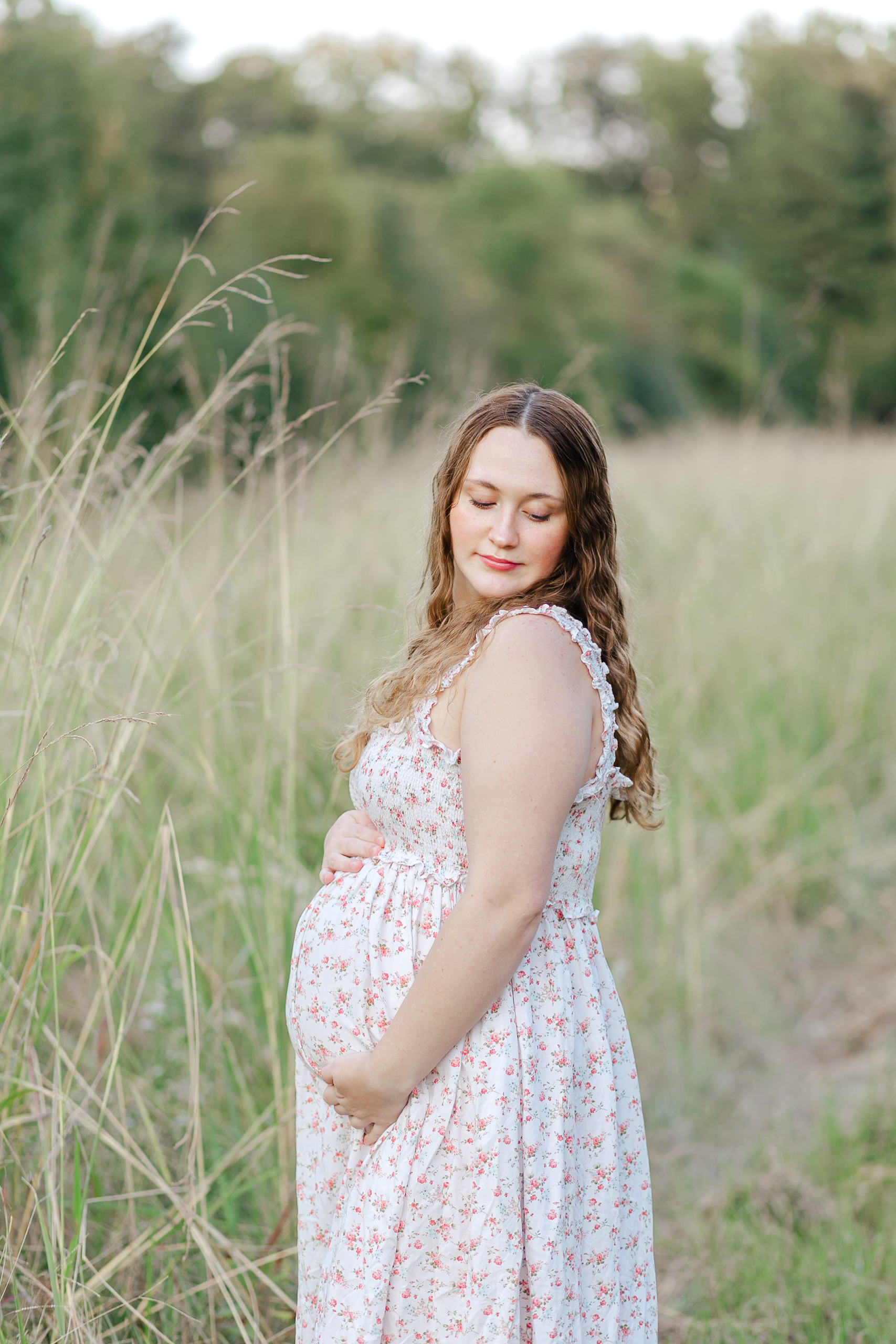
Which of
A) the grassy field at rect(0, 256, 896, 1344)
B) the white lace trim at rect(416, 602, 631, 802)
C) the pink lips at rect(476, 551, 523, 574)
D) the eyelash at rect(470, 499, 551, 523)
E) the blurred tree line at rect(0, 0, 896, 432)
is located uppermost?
the blurred tree line at rect(0, 0, 896, 432)

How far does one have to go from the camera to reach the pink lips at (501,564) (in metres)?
1.52

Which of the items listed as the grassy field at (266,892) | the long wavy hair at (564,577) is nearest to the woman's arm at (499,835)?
the long wavy hair at (564,577)

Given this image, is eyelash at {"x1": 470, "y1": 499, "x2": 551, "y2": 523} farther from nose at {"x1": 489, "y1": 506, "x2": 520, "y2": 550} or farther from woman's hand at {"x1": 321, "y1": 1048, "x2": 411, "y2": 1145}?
woman's hand at {"x1": 321, "y1": 1048, "x2": 411, "y2": 1145}

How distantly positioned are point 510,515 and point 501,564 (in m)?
0.06

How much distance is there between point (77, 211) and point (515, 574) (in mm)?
10602

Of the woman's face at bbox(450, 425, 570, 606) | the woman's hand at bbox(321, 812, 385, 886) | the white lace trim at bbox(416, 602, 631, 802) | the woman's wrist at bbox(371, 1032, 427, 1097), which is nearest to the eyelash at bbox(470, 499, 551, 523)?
the woman's face at bbox(450, 425, 570, 606)

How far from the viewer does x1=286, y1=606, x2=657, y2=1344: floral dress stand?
1397 mm

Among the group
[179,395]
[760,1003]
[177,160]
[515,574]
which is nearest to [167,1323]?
[515,574]

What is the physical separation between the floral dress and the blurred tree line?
1.44 m

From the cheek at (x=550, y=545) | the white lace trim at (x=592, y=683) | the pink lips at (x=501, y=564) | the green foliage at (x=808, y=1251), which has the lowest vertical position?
the green foliage at (x=808, y=1251)

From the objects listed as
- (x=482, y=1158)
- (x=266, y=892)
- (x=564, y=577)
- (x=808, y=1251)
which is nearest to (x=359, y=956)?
(x=482, y=1158)

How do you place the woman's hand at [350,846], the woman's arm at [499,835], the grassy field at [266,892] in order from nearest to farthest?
the woman's arm at [499,835] < the woman's hand at [350,846] < the grassy field at [266,892]

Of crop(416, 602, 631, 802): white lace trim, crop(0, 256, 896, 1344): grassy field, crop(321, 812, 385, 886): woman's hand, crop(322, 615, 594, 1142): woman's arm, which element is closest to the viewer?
crop(322, 615, 594, 1142): woman's arm

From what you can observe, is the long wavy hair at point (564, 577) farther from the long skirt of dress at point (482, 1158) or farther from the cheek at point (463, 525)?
the long skirt of dress at point (482, 1158)
